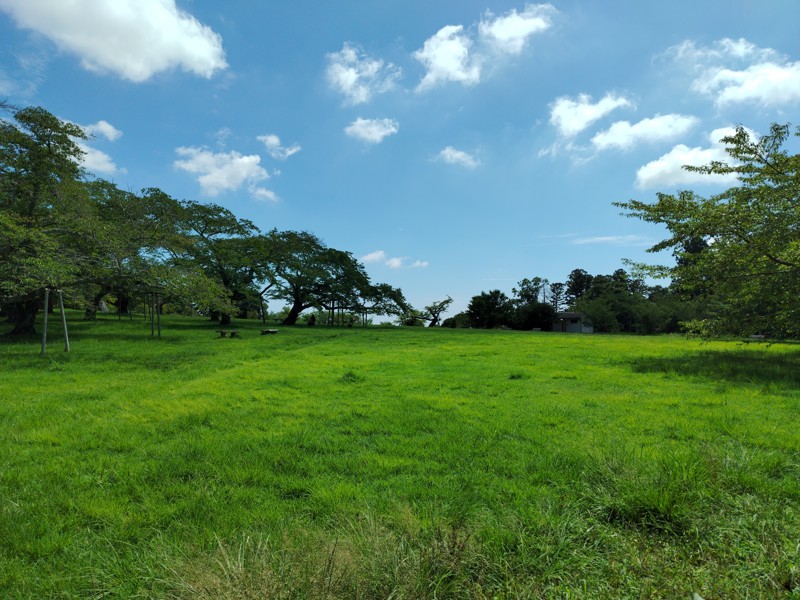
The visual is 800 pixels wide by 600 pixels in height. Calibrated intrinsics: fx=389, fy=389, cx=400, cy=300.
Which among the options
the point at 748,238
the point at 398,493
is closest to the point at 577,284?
the point at 748,238

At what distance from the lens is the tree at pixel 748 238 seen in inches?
399

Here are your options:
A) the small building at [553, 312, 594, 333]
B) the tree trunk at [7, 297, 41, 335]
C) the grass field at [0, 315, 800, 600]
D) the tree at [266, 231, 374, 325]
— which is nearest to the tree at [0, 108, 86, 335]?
the tree trunk at [7, 297, 41, 335]

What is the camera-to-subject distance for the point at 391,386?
26.7 ft

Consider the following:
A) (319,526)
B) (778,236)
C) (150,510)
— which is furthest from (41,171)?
(778,236)

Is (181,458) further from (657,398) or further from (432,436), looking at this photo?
(657,398)

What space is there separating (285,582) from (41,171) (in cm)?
1940

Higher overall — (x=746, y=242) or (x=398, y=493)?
(x=746, y=242)

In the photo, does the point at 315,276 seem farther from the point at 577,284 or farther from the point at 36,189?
the point at 577,284

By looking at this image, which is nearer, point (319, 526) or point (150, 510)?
point (319, 526)

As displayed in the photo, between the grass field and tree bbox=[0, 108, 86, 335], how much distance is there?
8.04m

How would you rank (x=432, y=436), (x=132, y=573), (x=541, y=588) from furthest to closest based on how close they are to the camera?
(x=432, y=436)
(x=132, y=573)
(x=541, y=588)

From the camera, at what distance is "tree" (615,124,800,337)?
1013 centimetres

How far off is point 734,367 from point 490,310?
37395 millimetres

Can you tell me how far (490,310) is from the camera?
4747 cm
